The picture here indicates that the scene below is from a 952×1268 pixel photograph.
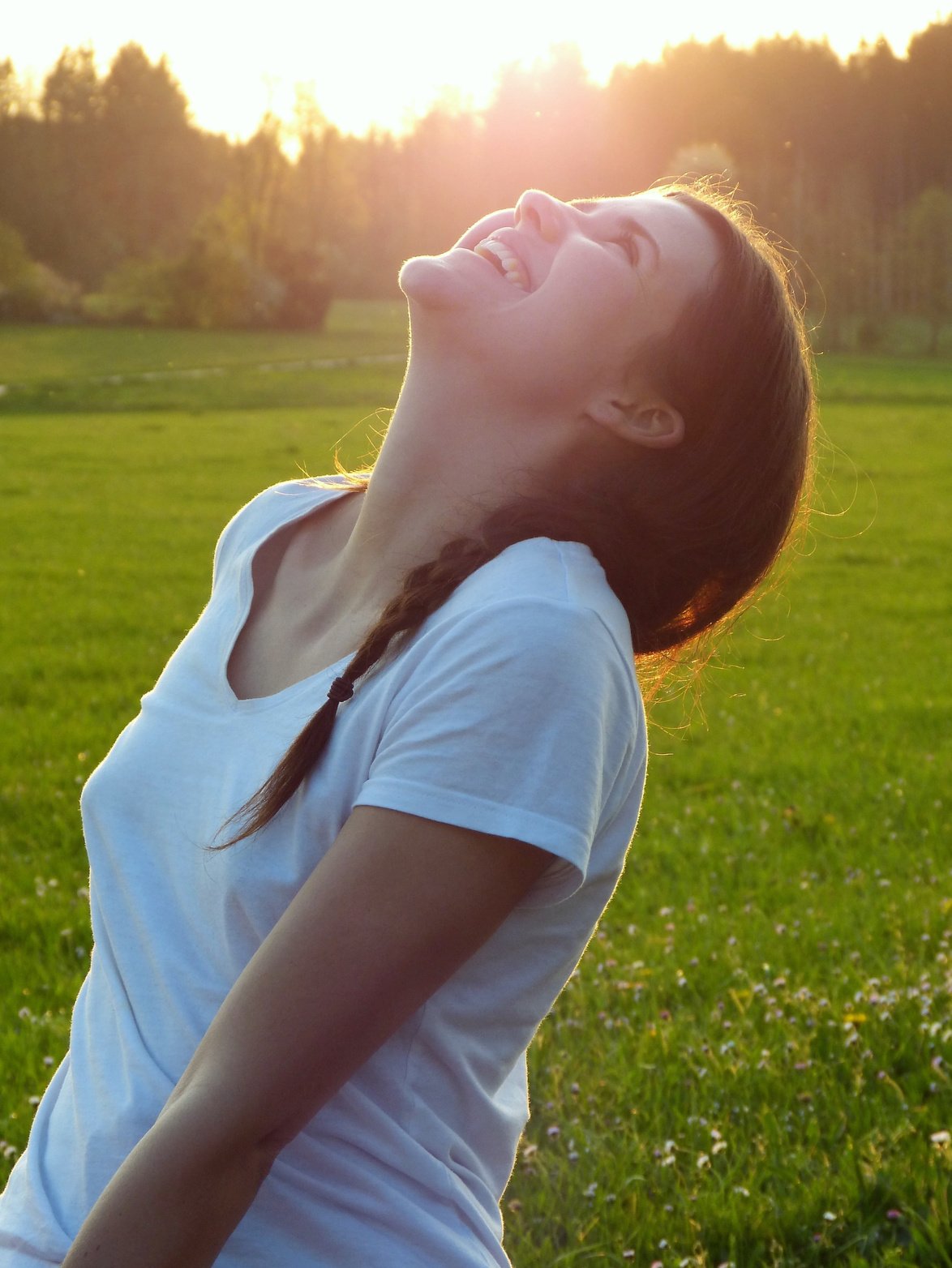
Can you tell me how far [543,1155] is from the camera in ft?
11.2

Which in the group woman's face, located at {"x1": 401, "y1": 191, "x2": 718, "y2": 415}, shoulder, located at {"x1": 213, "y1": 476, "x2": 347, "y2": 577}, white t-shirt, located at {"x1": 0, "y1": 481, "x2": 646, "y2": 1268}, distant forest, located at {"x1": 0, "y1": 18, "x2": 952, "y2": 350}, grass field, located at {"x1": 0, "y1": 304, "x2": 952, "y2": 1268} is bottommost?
grass field, located at {"x1": 0, "y1": 304, "x2": 952, "y2": 1268}

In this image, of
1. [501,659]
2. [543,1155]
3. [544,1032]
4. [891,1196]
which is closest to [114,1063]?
[501,659]

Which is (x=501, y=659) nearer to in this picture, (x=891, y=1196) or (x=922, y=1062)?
(x=891, y=1196)

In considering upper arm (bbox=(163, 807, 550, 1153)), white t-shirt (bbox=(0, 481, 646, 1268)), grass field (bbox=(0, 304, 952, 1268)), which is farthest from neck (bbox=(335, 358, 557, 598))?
grass field (bbox=(0, 304, 952, 1268))

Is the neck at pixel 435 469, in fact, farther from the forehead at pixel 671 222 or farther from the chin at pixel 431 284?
the forehead at pixel 671 222

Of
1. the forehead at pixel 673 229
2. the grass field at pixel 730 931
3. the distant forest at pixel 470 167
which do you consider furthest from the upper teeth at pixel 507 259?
the distant forest at pixel 470 167

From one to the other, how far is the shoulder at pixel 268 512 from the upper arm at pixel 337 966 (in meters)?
0.93

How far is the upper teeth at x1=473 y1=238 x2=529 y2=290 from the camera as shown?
1889 millimetres

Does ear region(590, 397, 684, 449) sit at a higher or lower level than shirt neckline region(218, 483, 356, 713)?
higher

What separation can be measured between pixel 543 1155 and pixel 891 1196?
2.88 feet

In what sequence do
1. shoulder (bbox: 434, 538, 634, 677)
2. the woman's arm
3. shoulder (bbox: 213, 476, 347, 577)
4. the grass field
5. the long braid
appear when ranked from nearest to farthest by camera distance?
the woman's arm < shoulder (bbox: 434, 538, 634, 677) < the long braid < shoulder (bbox: 213, 476, 347, 577) < the grass field

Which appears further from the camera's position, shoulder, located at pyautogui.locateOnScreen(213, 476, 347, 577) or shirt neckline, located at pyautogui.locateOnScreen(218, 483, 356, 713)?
shoulder, located at pyautogui.locateOnScreen(213, 476, 347, 577)

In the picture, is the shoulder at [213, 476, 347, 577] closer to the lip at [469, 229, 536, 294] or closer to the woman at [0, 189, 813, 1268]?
the woman at [0, 189, 813, 1268]

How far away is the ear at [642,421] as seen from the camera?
72.9 inches
